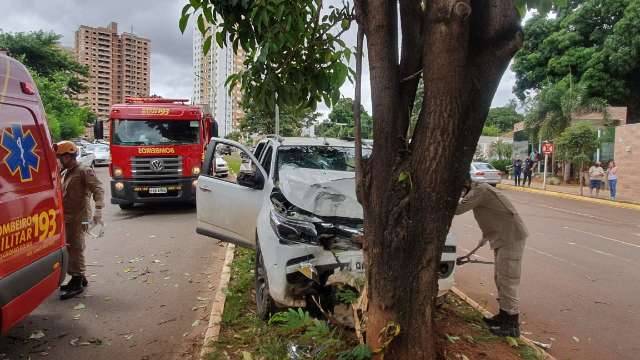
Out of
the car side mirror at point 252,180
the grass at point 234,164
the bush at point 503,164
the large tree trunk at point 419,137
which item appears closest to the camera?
the large tree trunk at point 419,137

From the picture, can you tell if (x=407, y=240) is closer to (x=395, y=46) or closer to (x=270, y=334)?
(x=395, y=46)

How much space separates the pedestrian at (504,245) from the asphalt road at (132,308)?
2.69 meters

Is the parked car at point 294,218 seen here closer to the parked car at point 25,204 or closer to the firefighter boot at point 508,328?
the firefighter boot at point 508,328

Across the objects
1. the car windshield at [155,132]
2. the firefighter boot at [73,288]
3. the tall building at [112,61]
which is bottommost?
the firefighter boot at [73,288]

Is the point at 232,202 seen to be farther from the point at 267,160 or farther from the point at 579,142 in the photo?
the point at 579,142

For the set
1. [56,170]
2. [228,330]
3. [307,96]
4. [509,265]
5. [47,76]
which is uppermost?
[47,76]

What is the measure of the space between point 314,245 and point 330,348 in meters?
0.87

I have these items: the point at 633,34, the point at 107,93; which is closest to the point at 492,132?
the point at 633,34

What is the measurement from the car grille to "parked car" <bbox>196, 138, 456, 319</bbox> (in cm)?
531

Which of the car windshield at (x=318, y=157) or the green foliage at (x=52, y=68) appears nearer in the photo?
the car windshield at (x=318, y=157)

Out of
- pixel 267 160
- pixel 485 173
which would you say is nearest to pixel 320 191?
pixel 267 160

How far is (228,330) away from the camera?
436cm

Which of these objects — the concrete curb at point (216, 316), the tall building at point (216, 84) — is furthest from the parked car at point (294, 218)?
the tall building at point (216, 84)

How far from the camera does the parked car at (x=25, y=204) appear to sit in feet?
10.5
